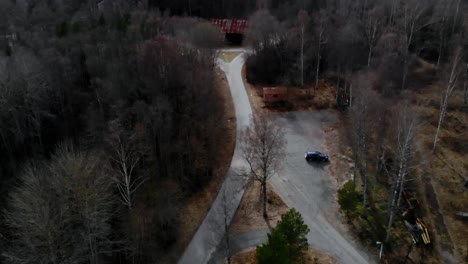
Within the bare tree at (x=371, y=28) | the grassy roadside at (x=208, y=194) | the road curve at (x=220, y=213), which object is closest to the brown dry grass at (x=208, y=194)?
the grassy roadside at (x=208, y=194)

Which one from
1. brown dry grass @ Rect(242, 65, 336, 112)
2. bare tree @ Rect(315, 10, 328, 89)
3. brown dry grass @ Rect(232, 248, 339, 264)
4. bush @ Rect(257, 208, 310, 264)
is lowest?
brown dry grass @ Rect(232, 248, 339, 264)

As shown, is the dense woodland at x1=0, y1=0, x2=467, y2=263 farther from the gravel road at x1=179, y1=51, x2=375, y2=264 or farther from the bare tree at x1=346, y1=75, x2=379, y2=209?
the gravel road at x1=179, y1=51, x2=375, y2=264

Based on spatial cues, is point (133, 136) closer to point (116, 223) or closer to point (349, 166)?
point (116, 223)

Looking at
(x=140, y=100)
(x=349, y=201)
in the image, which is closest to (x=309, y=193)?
(x=349, y=201)

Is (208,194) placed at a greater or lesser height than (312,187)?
lesser

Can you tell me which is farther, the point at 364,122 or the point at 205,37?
the point at 205,37

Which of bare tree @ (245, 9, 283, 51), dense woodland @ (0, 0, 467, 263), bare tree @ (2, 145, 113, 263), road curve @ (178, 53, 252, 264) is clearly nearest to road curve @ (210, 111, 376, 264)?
road curve @ (178, 53, 252, 264)

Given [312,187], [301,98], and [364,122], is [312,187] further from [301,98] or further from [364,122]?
[301,98]
